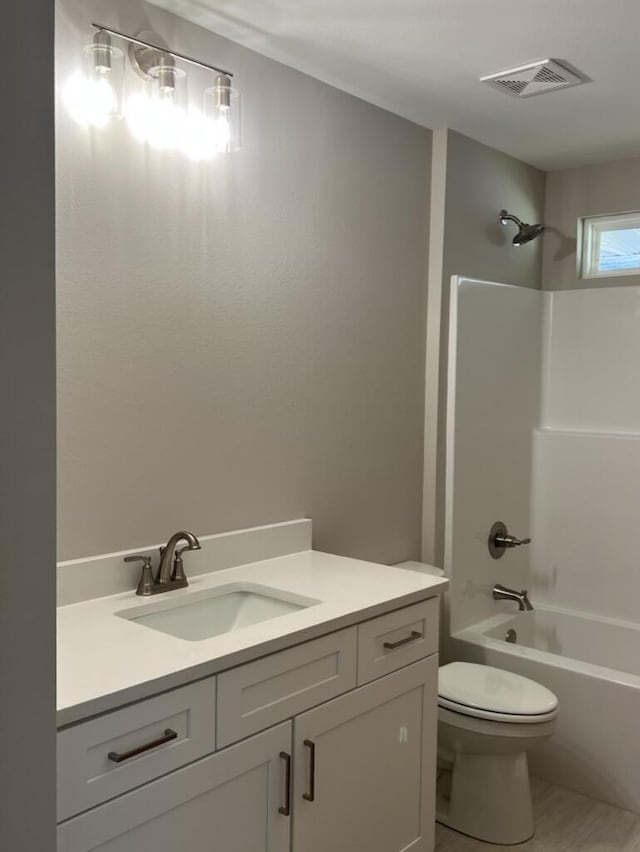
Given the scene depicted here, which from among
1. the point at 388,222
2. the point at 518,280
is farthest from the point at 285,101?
the point at 518,280

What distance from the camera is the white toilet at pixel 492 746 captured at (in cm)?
259

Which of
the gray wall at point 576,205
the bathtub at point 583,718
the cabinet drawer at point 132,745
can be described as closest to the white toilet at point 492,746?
the bathtub at point 583,718

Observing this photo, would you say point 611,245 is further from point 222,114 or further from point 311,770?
point 311,770

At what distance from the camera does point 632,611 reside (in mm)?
3584

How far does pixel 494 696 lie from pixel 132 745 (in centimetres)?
152

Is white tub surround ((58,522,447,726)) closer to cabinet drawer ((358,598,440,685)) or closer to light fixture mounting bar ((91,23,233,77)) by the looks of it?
cabinet drawer ((358,598,440,685))

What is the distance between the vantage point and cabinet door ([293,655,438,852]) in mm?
1926

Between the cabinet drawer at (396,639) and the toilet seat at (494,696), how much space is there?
412 millimetres

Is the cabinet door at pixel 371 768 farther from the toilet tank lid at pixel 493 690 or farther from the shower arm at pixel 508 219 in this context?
the shower arm at pixel 508 219

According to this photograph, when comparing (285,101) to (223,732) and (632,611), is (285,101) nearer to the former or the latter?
(223,732)

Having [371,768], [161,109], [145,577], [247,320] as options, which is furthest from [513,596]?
[161,109]

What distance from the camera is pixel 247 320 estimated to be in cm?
248

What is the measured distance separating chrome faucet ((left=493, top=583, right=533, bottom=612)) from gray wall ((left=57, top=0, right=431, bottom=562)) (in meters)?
0.51

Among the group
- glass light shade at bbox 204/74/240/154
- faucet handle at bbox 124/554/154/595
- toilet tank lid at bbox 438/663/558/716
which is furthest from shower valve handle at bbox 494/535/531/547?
glass light shade at bbox 204/74/240/154
